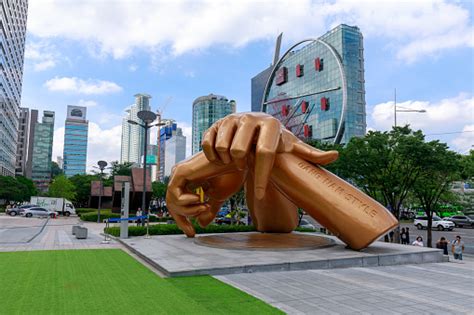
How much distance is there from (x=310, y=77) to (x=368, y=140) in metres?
57.5

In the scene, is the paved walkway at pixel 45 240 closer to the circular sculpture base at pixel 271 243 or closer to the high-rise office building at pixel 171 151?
the circular sculpture base at pixel 271 243

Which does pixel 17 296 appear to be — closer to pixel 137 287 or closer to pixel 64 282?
pixel 64 282

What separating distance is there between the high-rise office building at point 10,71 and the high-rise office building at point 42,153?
155 ft

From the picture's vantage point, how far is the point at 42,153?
139375 mm

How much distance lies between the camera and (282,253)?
477 inches

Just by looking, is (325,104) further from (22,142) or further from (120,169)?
(22,142)

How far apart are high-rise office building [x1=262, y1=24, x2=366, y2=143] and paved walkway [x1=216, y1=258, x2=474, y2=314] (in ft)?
183

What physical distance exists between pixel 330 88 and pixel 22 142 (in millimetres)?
105744

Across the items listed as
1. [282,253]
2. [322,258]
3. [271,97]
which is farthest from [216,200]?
[271,97]

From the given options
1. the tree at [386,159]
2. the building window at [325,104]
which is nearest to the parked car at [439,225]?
the tree at [386,159]

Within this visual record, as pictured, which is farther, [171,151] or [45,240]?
[171,151]

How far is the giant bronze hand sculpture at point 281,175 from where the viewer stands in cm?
1184

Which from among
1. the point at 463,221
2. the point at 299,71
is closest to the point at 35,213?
the point at 463,221

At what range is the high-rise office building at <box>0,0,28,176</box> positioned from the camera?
7500 centimetres
